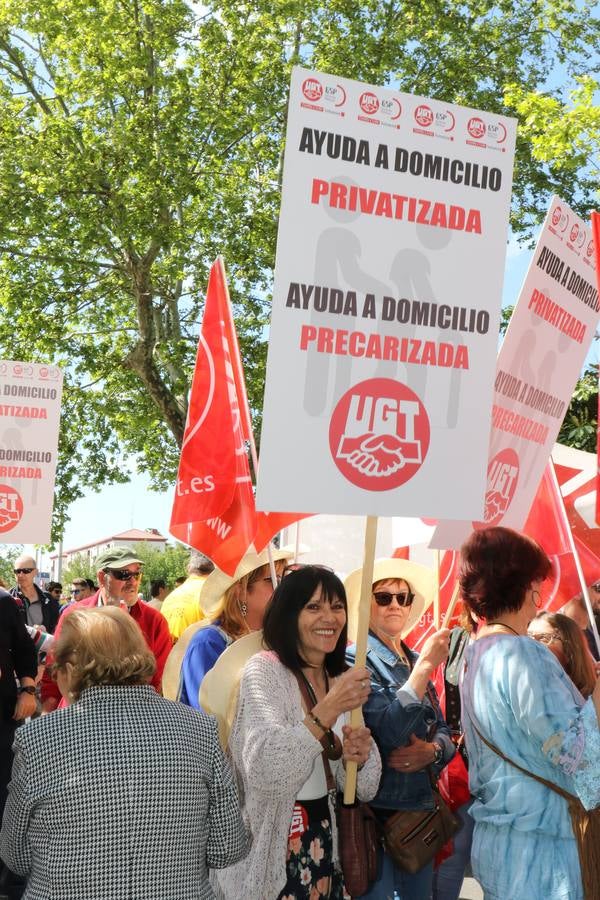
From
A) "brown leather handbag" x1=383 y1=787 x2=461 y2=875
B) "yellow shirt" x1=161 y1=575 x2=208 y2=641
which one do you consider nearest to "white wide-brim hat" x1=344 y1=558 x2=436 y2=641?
"brown leather handbag" x1=383 y1=787 x2=461 y2=875

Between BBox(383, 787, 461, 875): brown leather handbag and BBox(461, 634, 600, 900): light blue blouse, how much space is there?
68cm

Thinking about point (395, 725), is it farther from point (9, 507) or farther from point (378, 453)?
point (9, 507)

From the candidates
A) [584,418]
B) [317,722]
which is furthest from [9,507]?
[584,418]

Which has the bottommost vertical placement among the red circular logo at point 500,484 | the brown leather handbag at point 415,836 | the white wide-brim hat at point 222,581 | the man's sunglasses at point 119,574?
the brown leather handbag at point 415,836

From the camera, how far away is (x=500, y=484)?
4.82 m

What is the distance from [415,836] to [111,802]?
157 cm

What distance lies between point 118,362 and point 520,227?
26.8ft

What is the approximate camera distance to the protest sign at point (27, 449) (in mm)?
8453

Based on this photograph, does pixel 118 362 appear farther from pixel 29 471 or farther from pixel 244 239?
pixel 29 471

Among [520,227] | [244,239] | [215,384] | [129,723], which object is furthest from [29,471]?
[520,227]

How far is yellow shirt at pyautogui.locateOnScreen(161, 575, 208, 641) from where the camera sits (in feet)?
22.8

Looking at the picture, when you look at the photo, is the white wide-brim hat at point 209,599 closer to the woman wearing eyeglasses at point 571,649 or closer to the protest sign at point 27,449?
the woman wearing eyeglasses at point 571,649

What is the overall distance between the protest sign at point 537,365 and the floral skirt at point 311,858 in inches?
52.9

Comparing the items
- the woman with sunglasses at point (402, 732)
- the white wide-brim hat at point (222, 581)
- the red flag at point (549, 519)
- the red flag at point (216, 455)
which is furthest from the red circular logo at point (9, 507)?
the woman with sunglasses at point (402, 732)
